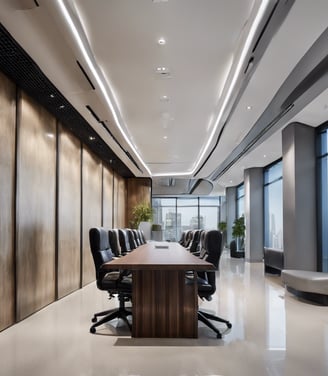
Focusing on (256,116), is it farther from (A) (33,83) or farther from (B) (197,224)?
(B) (197,224)

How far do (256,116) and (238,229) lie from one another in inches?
355

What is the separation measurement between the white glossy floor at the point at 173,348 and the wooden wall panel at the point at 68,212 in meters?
1.18

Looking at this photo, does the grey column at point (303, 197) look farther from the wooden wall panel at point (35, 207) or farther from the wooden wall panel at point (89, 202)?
the wooden wall panel at point (35, 207)

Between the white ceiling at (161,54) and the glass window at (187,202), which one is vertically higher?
the white ceiling at (161,54)

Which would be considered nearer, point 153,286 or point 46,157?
point 153,286

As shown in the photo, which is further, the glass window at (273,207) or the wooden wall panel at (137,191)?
the wooden wall panel at (137,191)

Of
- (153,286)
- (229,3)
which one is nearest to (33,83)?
(229,3)

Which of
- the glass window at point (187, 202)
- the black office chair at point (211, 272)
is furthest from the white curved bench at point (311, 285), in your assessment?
the glass window at point (187, 202)

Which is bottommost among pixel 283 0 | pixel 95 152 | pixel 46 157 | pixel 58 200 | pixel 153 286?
pixel 153 286

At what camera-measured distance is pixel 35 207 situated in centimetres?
543

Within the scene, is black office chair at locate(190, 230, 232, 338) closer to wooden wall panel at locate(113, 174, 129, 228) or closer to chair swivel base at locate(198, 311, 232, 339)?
chair swivel base at locate(198, 311, 232, 339)

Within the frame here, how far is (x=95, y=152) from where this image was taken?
9367mm

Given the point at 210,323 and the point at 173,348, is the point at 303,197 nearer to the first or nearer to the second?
the point at 210,323

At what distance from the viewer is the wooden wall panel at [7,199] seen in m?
4.45
